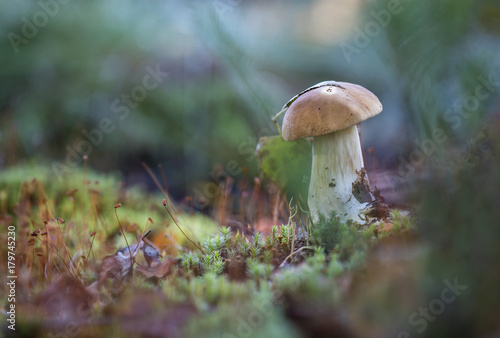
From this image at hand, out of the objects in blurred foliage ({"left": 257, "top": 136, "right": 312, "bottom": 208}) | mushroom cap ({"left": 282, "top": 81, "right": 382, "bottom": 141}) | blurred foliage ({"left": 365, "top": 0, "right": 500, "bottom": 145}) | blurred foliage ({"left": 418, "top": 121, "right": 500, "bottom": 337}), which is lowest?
blurred foliage ({"left": 257, "top": 136, "right": 312, "bottom": 208})

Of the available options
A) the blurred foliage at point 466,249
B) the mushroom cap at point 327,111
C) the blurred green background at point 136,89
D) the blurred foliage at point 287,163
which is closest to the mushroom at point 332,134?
the mushroom cap at point 327,111

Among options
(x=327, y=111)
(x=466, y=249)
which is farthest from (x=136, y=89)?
(x=466, y=249)

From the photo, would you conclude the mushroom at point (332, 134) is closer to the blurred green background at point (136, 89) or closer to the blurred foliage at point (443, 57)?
the blurred foliage at point (443, 57)

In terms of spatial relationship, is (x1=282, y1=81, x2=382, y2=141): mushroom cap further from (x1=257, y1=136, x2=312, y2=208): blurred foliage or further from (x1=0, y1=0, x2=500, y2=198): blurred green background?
(x1=0, y1=0, x2=500, y2=198): blurred green background

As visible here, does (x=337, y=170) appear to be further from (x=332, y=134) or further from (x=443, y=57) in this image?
(x=443, y=57)

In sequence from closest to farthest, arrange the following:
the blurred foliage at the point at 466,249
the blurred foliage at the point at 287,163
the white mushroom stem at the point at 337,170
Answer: the blurred foliage at the point at 466,249
the white mushroom stem at the point at 337,170
the blurred foliage at the point at 287,163

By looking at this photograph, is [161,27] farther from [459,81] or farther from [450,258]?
[450,258]

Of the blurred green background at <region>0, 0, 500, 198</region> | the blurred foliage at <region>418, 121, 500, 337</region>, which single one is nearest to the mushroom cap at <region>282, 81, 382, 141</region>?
the blurred foliage at <region>418, 121, 500, 337</region>

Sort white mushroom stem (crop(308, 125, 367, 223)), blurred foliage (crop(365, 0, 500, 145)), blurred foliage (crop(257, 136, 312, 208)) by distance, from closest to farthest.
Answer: blurred foliage (crop(365, 0, 500, 145)) < white mushroom stem (crop(308, 125, 367, 223)) < blurred foliage (crop(257, 136, 312, 208))
